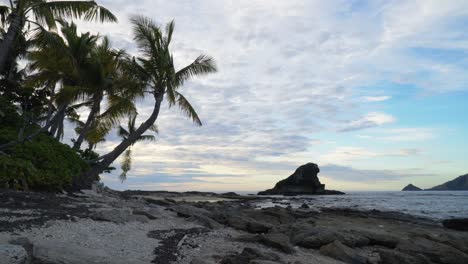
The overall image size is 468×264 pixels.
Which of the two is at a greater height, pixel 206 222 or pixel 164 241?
pixel 206 222

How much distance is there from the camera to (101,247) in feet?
21.0

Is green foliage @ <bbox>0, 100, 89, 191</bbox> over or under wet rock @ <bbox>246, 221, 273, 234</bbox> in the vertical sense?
over

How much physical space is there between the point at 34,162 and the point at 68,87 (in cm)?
629

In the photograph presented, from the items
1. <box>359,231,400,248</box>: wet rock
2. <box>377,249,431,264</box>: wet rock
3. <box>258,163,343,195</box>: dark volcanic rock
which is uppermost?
<box>258,163,343,195</box>: dark volcanic rock

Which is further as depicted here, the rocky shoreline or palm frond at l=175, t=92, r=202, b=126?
palm frond at l=175, t=92, r=202, b=126

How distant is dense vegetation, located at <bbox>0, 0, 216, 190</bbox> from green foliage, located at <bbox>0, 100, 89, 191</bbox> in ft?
0.13

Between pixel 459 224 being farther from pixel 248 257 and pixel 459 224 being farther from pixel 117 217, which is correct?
pixel 117 217

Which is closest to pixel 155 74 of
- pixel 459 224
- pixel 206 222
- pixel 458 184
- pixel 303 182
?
pixel 206 222

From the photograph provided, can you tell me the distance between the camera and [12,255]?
407 centimetres

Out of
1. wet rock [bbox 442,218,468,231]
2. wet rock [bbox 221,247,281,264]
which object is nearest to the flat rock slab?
wet rock [bbox 221,247,281,264]

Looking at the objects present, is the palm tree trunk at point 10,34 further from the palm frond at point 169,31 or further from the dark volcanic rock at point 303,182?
the dark volcanic rock at point 303,182

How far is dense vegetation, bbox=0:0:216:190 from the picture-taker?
1397 cm

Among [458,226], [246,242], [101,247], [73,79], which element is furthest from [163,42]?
[458,226]

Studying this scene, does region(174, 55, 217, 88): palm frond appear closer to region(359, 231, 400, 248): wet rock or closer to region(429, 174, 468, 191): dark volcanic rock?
region(359, 231, 400, 248): wet rock
